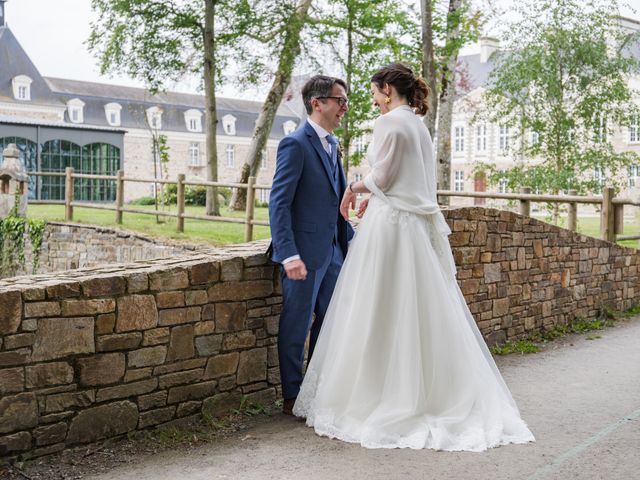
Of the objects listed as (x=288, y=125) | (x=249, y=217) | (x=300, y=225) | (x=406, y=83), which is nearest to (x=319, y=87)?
(x=406, y=83)

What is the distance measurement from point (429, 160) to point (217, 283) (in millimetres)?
1440

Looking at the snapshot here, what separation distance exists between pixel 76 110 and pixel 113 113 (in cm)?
260

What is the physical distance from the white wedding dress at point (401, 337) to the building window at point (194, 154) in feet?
179

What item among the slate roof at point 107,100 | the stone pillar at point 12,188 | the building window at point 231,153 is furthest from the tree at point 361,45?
the building window at point 231,153

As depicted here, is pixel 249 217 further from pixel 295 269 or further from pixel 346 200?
pixel 295 269

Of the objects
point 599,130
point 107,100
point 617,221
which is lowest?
point 617,221

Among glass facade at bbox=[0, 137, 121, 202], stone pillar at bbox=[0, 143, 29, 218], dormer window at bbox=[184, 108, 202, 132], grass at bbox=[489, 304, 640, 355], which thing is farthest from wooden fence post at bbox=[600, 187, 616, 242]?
dormer window at bbox=[184, 108, 202, 132]

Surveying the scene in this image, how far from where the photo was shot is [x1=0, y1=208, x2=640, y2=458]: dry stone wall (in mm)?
3943

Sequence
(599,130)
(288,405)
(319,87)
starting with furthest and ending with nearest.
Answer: (599,130), (288,405), (319,87)

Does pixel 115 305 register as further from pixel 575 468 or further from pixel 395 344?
pixel 575 468

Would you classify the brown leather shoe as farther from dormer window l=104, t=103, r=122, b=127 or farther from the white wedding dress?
dormer window l=104, t=103, r=122, b=127

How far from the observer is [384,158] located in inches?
184

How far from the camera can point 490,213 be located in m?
7.33

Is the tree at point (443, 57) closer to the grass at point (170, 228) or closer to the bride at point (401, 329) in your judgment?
the grass at point (170, 228)
